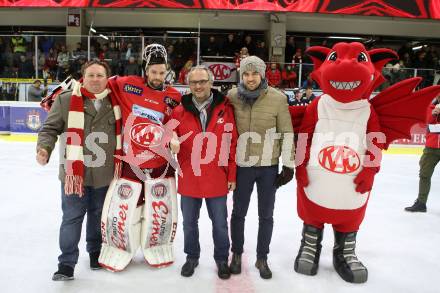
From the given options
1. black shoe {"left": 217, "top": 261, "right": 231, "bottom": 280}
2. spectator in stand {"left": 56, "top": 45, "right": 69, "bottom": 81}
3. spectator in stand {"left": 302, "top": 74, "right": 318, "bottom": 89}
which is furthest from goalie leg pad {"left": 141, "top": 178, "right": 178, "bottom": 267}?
spectator in stand {"left": 56, "top": 45, "right": 69, "bottom": 81}

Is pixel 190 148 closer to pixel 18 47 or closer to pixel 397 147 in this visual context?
pixel 397 147

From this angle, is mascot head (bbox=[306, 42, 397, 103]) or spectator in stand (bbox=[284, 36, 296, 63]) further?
spectator in stand (bbox=[284, 36, 296, 63])

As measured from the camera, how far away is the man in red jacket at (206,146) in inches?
95.8

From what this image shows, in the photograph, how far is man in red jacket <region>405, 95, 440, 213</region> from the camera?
390 centimetres

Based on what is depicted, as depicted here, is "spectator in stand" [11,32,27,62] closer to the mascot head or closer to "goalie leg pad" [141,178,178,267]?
"goalie leg pad" [141,178,178,267]

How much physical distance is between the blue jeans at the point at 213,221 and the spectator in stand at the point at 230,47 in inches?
346

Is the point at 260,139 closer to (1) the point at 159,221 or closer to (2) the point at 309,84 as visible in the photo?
(1) the point at 159,221

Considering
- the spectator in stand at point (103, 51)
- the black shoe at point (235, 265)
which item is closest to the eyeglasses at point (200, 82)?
the black shoe at point (235, 265)

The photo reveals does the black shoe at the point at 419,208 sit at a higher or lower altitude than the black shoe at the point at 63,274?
higher

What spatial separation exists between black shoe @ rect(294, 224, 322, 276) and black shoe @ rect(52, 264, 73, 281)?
1.36 metres

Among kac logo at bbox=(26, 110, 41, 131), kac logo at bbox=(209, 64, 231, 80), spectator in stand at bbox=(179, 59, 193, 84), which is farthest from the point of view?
kac logo at bbox=(209, 64, 231, 80)

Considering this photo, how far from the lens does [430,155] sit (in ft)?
13.1

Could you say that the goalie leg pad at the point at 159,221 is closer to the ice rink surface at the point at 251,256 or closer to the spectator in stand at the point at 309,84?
the ice rink surface at the point at 251,256

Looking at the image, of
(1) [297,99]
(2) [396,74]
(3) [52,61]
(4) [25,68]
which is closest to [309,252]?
(1) [297,99]
